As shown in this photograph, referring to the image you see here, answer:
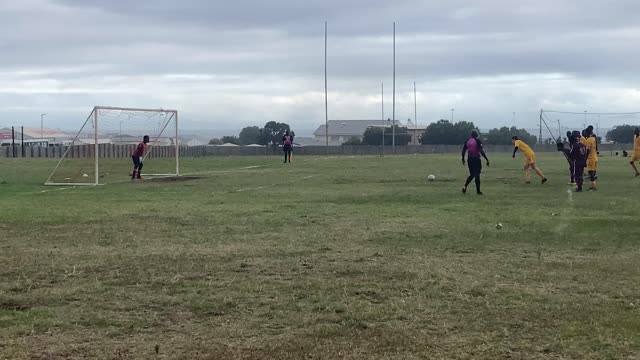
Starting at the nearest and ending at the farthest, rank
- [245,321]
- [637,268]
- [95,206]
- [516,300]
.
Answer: [245,321] < [516,300] < [637,268] < [95,206]

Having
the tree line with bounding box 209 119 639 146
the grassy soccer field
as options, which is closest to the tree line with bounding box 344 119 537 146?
the tree line with bounding box 209 119 639 146

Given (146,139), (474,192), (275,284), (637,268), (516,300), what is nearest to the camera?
(516,300)

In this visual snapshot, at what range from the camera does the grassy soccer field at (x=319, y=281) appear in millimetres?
6070

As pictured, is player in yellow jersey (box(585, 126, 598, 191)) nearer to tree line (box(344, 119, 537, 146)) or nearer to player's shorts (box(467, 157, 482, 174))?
player's shorts (box(467, 157, 482, 174))

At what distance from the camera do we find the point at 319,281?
834 centimetres

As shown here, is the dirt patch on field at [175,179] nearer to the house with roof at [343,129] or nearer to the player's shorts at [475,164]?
the player's shorts at [475,164]

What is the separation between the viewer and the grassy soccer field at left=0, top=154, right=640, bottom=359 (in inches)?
239

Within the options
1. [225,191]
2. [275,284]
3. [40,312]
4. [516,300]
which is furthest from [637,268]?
[225,191]

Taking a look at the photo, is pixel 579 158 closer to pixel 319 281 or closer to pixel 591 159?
pixel 591 159

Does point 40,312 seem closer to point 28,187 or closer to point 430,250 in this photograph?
point 430,250

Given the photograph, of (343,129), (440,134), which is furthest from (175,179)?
(343,129)

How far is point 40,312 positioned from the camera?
6.97 meters

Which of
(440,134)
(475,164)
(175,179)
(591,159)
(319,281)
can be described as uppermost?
(440,134)

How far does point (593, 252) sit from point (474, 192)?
10037mm
